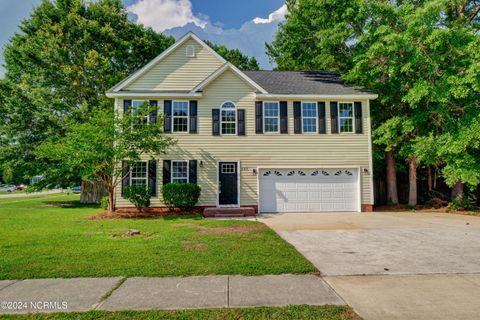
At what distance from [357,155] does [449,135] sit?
3900 millimetres

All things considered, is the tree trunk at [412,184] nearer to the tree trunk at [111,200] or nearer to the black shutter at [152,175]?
the black shutter at [152,175]

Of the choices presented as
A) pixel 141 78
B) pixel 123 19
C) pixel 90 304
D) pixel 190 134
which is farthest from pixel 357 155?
pixel 123 19

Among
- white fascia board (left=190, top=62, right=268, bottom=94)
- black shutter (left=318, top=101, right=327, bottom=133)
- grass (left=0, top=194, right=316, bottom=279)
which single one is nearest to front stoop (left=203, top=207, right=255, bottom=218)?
grass (left=0, top=194, right=316, bottom=279)

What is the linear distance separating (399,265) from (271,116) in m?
10.2

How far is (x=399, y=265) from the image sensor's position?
5191 millimetres

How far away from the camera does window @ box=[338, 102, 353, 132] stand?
14547 millimetres

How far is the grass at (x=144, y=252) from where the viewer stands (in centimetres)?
480

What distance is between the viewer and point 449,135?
12414mm

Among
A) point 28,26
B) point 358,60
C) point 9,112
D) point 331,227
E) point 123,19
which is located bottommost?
point 331,227

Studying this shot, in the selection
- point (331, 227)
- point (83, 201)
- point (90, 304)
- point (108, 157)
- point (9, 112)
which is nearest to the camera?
point (90, 304)

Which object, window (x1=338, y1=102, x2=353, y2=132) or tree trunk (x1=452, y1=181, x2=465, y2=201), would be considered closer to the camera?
tree trunk (x1=452, y1=181, x2=465, y2=201)

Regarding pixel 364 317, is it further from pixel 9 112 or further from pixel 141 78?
pixel 9 112

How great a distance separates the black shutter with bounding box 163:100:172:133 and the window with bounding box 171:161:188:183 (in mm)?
1718
